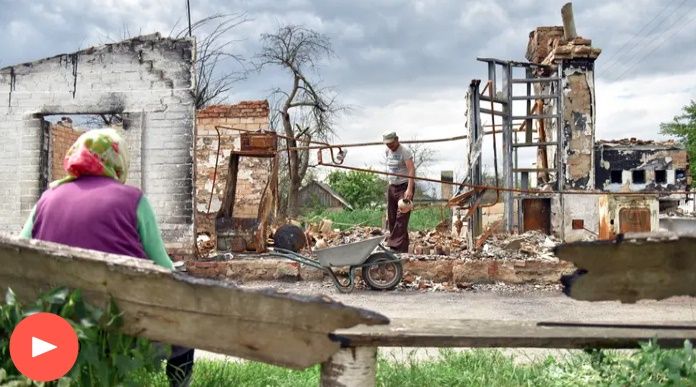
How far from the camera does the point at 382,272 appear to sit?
29.4 ft

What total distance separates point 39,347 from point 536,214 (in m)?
11.6

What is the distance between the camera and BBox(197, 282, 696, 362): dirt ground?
22.9ft

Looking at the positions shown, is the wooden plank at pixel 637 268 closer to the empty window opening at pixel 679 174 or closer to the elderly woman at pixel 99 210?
the elderly woman at pixel 99 210

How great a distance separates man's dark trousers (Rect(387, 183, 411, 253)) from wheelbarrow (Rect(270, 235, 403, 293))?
1051mm

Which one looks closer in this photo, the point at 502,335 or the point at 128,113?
the point at 502,335

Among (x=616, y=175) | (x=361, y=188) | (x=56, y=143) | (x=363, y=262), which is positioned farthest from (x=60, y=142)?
(x=361, y=188)

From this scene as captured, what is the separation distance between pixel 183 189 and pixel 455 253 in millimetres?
4239

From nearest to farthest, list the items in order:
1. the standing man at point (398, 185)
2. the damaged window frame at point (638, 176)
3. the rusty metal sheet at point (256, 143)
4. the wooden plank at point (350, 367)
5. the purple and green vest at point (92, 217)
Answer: the wooden plank at point (350, 367), the purple and green vest at point (92, 217), the standing man at point (398, 185), the rusty metal sheet at point (256, 143), the damaged window frame at point (638, 176)

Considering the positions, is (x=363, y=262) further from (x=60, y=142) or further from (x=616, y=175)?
(x=60, y=142)

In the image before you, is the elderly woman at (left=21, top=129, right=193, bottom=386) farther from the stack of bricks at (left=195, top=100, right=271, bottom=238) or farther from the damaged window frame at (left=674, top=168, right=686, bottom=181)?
the damaged window frame at (left=674, top=168, right=686, bottom=181)

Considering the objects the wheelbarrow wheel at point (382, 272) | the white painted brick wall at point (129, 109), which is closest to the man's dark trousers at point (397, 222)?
the wheelbarrow wheel at point (382, 272)

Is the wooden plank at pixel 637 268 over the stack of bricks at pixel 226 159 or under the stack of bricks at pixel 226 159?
under

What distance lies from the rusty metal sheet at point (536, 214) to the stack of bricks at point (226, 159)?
603cm

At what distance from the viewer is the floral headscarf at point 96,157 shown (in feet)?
9.71
